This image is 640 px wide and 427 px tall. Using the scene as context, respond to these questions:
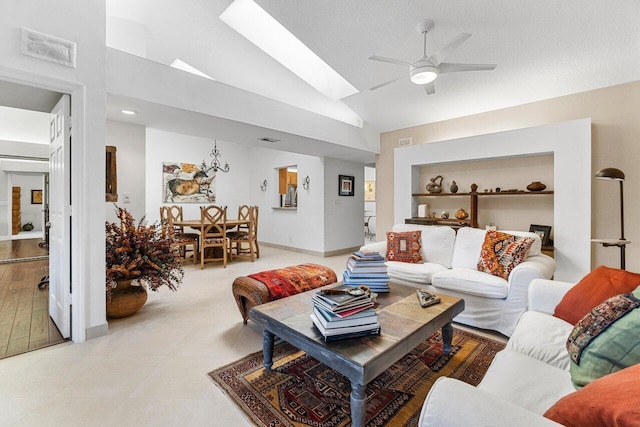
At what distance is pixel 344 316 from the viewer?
1458 millimetres

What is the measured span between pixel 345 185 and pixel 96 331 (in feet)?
16.5

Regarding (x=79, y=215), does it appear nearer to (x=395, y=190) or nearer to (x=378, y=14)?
(x=378, y=14)

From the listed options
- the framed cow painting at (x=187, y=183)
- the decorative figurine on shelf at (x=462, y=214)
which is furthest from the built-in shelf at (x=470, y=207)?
the framed cow painting at (x=187, y=183)

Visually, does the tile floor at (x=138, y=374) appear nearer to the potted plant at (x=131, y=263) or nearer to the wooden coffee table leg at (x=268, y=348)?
the potted plant at (x=131, y=263)

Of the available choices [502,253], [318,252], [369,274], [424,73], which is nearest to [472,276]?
[502,253]

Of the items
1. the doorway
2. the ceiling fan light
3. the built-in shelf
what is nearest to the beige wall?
the built-in shelf

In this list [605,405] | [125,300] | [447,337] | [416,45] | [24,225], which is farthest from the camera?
[24,225]

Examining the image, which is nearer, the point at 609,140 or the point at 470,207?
the point at 609,140

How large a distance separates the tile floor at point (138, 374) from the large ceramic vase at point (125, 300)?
0.07 meters

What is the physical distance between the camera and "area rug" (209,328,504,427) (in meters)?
1.52

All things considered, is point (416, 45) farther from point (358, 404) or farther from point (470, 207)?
point (358, 404)

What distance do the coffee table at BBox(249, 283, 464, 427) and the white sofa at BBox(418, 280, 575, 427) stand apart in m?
0.37

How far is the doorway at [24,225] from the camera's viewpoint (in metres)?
2.41

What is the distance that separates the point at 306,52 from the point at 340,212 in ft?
10.5
